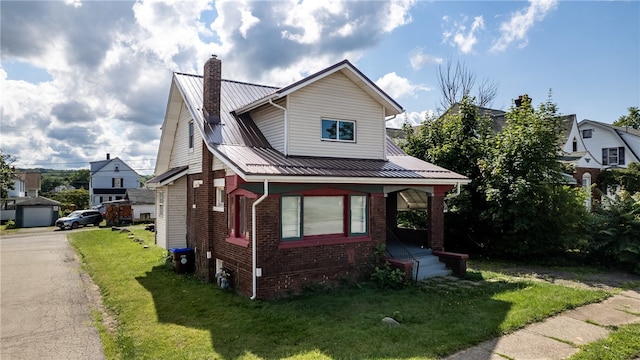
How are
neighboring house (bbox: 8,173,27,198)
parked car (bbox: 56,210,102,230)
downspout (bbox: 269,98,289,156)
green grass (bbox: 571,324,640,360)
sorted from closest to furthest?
green grass (bbox: 571,324,640,360), downspout (bbox: 269,98,289,156), parked car (bbox: 56,210,102,230), neighboring house (bbox: 8,173,27,198)

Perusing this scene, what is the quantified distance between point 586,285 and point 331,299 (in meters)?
7.23

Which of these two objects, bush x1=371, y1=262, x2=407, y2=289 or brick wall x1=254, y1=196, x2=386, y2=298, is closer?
brick wall x1=254, y1=196, x2=386, y2=298

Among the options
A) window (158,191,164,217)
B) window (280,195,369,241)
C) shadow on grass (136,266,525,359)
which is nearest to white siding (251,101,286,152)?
window (280,195,369,241)

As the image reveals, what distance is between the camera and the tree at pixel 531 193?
1362 cm

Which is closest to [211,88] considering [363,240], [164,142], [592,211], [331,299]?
[164,142]

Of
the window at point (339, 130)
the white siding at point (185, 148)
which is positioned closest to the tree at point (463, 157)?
the window at point (339, 130)

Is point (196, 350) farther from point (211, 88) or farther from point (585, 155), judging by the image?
point (585, 155)

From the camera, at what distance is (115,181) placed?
58406 mm

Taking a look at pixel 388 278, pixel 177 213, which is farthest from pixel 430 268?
pixel 177 213

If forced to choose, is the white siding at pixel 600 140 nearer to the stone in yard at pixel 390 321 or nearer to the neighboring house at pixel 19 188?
the stone in yard at pixel 390 321

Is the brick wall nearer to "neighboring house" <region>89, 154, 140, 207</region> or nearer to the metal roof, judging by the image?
the metal roof

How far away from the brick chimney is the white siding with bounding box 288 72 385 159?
281 centimetres

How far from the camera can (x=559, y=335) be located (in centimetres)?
708

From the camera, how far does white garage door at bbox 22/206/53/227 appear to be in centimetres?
3912
